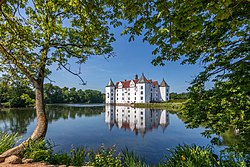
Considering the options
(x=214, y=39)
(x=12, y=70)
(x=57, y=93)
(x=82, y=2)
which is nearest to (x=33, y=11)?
(x=12, y=70)

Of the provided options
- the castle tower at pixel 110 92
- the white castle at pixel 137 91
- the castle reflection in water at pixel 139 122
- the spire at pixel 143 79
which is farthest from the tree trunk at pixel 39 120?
the castle tower at pixel 110 92

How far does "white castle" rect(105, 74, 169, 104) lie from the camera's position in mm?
53688

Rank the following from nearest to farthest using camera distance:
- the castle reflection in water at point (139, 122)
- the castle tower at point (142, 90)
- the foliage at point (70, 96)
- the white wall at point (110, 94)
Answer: the castle reflection in water at point (139, 122)
the castle tower at point (142, 90)
the white wall at point (110, 94)
the foliage at point (70, 96)

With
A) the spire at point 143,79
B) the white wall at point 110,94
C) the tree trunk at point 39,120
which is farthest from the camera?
the white wall at point 110,94

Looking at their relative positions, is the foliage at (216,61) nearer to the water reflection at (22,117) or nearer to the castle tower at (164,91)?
the water reflection at (22,117)

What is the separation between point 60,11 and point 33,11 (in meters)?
0.73

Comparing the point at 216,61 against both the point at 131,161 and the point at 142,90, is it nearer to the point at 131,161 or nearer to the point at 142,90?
the point at 131,161

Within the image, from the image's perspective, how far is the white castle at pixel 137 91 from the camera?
5369 cm

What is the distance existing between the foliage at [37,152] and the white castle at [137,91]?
4918 cm

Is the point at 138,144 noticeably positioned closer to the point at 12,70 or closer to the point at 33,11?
the point at 12,70

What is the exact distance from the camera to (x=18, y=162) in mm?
3771

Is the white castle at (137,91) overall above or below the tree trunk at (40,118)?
above

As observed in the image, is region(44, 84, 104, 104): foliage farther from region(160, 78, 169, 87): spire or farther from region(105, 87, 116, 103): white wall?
region(160, 78, 169, 87): spire

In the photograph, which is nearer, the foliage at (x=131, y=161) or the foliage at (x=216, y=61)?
the foliage at (x=216, y=61)
